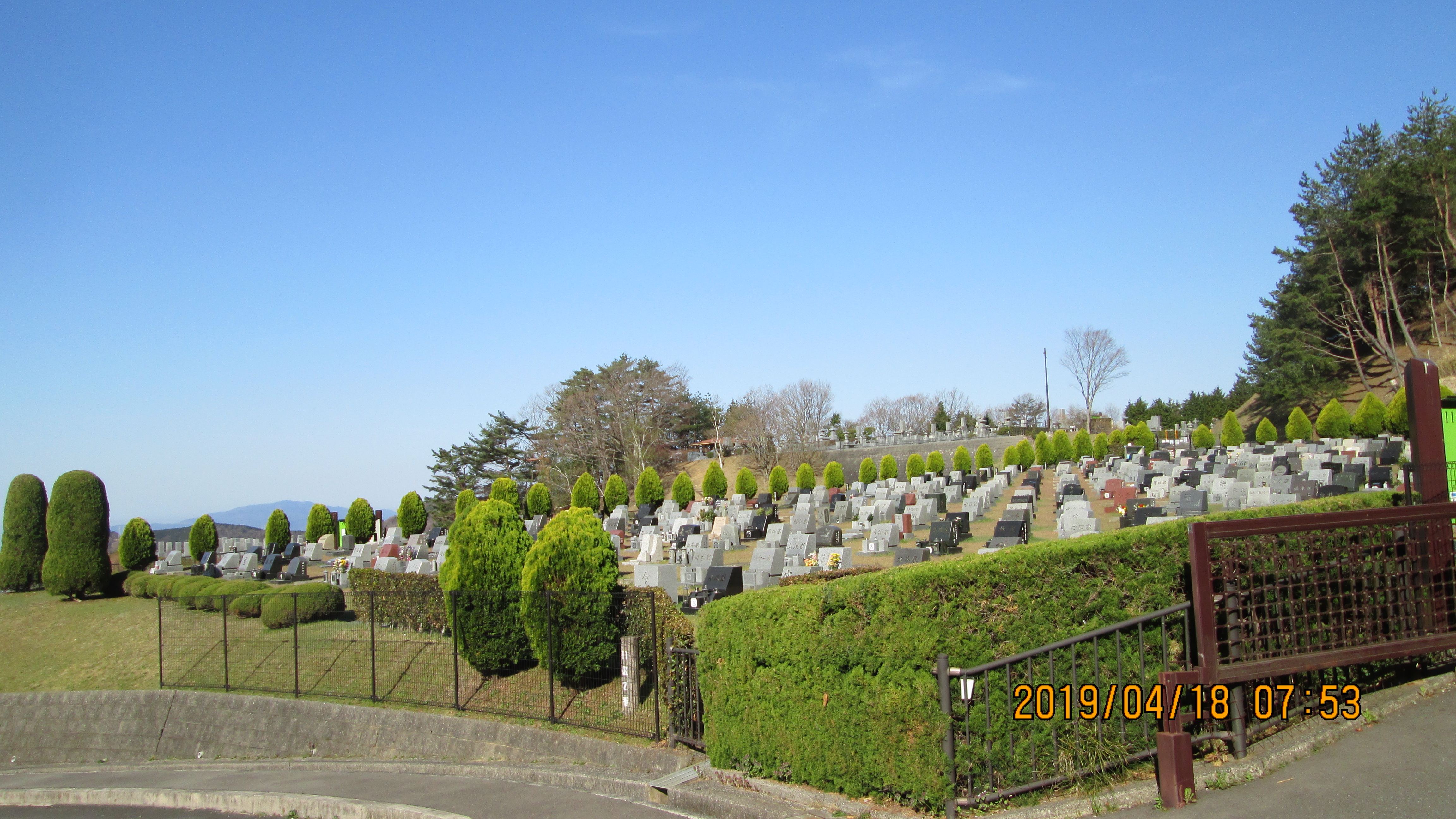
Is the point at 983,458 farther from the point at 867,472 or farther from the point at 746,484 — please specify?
the point at 746,484

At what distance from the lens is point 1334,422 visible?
39.2 metres

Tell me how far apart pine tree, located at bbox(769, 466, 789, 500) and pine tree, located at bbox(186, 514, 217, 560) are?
72.6ft

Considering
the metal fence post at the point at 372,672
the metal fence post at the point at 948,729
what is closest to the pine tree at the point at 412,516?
the metal fence post at the point at 372,672

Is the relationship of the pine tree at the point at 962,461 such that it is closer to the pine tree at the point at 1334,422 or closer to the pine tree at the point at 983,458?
the pine tree at the point at 983,458

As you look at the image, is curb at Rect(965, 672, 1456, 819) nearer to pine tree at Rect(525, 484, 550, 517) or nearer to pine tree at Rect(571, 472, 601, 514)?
pine tree at Rect(571, 472, 601, 514)

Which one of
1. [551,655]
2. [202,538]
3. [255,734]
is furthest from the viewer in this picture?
[202,538]

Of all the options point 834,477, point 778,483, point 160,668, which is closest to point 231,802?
point 160,668

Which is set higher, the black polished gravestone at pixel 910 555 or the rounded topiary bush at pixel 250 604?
the black polished gravestone at pixel 910 555

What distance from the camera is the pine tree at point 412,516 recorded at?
34.7 metres

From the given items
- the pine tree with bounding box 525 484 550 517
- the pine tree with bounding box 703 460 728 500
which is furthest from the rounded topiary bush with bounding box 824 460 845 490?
the pine tree with bounding box 525 484 550 517

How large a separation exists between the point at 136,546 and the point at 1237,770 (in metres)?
29.6

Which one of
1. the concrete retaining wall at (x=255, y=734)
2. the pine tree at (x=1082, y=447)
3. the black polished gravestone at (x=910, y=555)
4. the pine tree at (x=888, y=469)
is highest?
the pine tree at (x=1082, y=447)

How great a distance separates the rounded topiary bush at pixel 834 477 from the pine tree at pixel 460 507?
18.5 m

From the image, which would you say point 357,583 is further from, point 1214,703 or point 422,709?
point 1214,703
